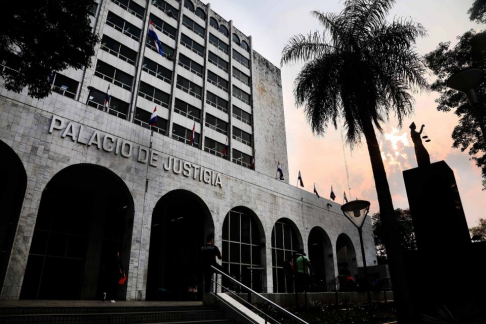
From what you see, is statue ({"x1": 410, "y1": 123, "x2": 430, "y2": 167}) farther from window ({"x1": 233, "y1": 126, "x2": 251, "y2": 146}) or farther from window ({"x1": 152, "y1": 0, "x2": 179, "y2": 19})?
window ({"x1": 152, "y1": 0, "x2": 179, "y2": 19})

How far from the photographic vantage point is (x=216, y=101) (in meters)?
32.6

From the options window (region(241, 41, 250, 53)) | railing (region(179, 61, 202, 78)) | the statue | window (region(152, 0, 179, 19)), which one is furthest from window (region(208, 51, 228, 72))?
the statue

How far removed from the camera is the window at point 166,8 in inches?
1189

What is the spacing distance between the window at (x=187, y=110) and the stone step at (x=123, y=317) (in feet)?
74.3

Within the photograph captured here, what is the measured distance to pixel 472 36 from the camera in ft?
58.1

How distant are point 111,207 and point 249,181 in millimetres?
8757

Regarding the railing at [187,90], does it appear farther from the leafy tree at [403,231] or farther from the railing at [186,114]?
the leafy tree at [403,231]

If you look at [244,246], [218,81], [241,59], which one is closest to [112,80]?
[218,81]

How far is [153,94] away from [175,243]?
1335 cm

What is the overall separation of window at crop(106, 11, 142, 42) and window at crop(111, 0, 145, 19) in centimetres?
148

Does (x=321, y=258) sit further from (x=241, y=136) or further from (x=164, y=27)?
(x=164, y=27)

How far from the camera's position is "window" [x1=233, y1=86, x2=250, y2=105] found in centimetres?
3515

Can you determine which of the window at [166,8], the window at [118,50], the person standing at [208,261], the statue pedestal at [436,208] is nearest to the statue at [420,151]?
the statue pedestal at [436,208]

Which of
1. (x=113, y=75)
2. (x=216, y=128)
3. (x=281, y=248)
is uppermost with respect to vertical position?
(x=113, y=75)
